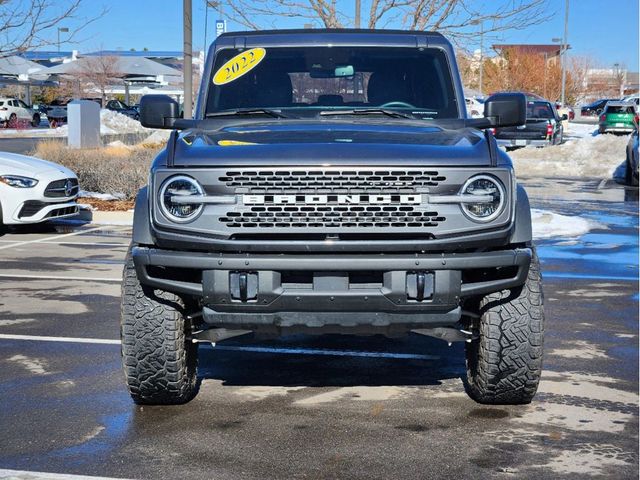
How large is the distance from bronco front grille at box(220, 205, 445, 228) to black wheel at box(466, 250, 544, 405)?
0.65 m

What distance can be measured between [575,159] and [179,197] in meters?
23.8

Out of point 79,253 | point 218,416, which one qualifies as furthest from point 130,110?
point 218,416

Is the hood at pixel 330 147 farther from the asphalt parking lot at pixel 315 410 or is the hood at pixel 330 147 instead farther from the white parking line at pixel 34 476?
the white parking line at pixel 34 476

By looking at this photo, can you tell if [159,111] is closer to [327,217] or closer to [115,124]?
[327,217]

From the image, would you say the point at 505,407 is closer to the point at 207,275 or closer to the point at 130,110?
the point at 207,275

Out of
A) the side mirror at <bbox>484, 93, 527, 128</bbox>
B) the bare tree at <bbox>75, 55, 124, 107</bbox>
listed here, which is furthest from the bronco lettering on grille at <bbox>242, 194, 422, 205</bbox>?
the bare tree at <bbox>75, 55, 124, 107</bbox>

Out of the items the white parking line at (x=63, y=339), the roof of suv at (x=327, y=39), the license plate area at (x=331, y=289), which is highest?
the roof of suv at (x=327, y=39)

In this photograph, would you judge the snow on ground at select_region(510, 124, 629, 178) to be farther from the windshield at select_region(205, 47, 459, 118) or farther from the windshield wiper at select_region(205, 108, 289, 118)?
the windshield wiper at select_region(205, 108, 289, 118)

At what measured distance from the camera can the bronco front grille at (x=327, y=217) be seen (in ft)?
15.2

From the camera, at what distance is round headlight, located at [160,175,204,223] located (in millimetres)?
4703

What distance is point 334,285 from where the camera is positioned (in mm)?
4590

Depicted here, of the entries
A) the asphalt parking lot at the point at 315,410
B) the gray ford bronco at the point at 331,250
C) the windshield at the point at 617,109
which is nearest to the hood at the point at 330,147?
the gray ford bronco at the point at 331,250

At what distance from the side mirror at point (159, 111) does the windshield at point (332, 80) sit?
27cm

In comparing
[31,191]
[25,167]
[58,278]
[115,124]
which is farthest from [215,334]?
[115,124]
